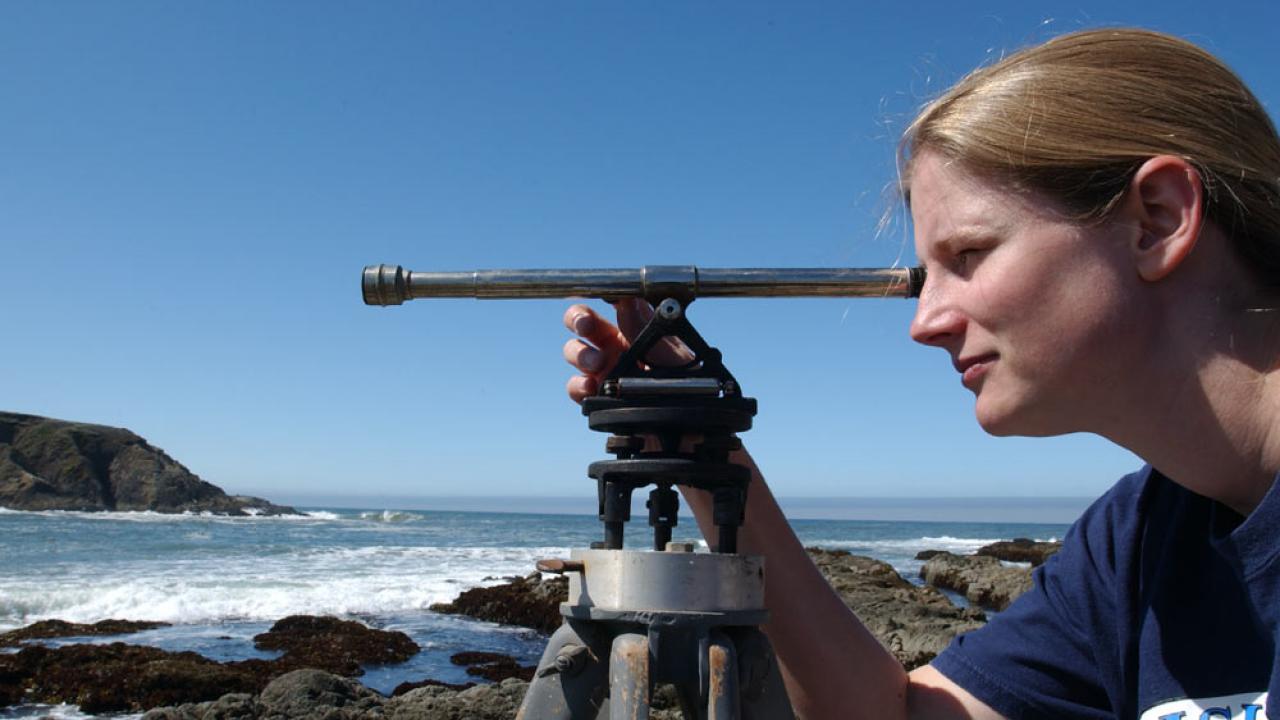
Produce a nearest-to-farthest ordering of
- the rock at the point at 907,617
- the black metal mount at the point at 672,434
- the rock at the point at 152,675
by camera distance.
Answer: the black metal mount at the point at 672,434
the rock at the point at 152,675
the rock at the point at 907,617

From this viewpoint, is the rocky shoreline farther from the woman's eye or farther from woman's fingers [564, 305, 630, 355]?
the woman's eye


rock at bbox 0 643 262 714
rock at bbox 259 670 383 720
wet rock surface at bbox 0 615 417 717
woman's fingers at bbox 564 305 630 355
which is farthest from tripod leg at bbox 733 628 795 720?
rock at bbox 0 643 262 714

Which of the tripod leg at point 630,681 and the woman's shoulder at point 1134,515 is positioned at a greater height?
the woman's shoulder at point 1134,515

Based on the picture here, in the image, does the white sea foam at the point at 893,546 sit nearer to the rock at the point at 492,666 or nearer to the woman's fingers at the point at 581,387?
the rock at the point at 492,666

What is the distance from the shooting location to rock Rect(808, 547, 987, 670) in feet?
33.3

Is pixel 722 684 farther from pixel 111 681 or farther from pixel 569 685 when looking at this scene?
pixel 111 681

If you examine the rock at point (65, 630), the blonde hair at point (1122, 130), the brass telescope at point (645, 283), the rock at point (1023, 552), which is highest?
the blonde hair at point (1122, 130)

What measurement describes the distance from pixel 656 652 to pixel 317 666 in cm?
1025

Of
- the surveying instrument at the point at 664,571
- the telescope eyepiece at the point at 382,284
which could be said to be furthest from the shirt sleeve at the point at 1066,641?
the telescope eyepiece at the point at 382,284

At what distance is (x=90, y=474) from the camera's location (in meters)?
61.5

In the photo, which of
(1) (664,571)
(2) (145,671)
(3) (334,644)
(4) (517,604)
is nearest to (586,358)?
(1) (664,571)

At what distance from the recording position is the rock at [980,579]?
708 inches

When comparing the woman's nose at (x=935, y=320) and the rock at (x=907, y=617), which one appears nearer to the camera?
the woman's nose at (x=935, y=320)

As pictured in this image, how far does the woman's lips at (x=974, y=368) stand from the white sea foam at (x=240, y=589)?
15162 mm
